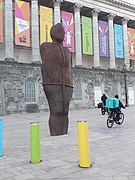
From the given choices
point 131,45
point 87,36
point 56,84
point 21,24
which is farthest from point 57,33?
point 131,45

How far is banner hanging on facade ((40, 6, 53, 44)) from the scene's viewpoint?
28625 millimetres

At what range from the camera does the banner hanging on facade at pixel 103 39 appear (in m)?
34.7

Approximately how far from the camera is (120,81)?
36531 millimetres

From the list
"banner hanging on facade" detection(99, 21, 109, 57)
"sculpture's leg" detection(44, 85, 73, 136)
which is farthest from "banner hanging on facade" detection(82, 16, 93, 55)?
"sculpture's leg" detection(44, 85, 73, 136)

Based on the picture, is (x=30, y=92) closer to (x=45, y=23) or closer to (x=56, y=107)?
(x=45, y=23)

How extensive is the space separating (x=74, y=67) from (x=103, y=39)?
741 centimetres

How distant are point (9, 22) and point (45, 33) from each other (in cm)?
466

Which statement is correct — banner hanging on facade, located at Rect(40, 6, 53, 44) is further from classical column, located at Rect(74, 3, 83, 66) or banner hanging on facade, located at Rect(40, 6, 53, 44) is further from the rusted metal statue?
the rusted metal statue

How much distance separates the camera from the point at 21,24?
88.4 ft

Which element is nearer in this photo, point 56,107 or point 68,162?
point 68,162

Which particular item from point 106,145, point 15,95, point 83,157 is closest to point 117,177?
point 83,157

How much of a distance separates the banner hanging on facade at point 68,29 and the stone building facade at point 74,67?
1.10 metres

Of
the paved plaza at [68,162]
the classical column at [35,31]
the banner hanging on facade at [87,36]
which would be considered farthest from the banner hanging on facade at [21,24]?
the paved plaza at [68,162]

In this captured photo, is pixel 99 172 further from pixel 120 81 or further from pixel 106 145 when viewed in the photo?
pixel 120 81
